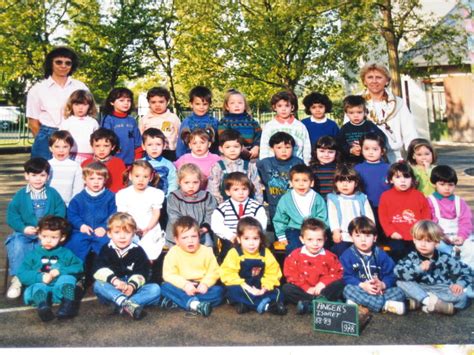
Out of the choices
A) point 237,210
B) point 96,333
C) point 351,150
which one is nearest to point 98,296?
point 96,333

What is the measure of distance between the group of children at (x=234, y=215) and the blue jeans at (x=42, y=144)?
27 cm

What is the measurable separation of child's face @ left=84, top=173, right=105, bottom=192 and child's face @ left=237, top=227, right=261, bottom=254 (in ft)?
5.25

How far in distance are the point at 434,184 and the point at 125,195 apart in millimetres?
3190

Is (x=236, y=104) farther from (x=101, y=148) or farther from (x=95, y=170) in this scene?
(x=95, y=170)

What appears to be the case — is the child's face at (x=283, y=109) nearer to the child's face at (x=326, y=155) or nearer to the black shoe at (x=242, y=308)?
the child's face at (x=326, y=155)

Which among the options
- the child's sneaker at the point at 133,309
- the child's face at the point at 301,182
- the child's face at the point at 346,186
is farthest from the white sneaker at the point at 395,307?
the child's sneaker at the point at 133,309

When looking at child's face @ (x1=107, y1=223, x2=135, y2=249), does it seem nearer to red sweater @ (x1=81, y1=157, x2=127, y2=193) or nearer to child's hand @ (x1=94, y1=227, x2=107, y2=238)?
child's hand @ (x1=94, y1=227, x2=107, y2=238)

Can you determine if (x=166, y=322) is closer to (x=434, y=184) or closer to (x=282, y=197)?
(x=282, y=197)

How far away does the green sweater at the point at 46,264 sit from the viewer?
4.62 m

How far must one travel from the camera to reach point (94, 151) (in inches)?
225

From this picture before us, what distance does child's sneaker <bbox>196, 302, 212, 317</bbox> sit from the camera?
431cm

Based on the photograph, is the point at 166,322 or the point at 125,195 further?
the point at 125,195

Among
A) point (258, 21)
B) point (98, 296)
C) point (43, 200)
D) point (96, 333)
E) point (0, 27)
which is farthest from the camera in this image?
point (0, 27)

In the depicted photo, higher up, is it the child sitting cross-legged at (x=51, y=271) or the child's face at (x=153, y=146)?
the child's face at (x=153, y=146)
